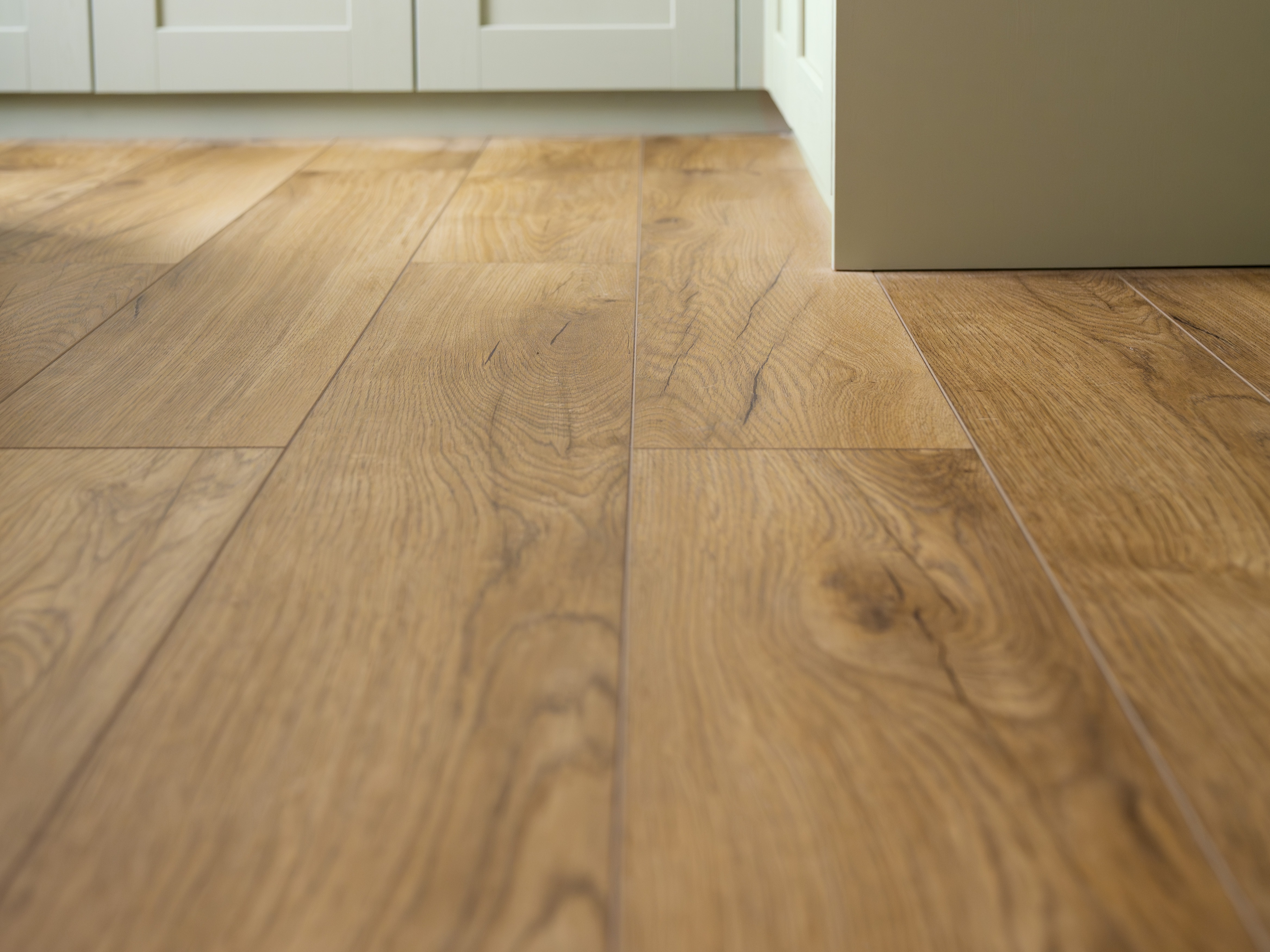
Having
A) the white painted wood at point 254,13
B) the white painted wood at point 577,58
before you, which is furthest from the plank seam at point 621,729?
the white painted wood at point 254,13

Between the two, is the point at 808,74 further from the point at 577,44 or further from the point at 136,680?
the point at 136,680

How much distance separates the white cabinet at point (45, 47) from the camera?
2.15m

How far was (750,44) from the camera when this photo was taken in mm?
2197

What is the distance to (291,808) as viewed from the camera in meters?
0.50

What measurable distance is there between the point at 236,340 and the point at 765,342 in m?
0.48

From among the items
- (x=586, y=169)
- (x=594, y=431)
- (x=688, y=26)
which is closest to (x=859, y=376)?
(x=594, y=431)

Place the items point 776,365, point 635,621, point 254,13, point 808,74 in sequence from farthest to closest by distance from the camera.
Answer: point 254,13, point 808,74, point 776,365, point 635,621

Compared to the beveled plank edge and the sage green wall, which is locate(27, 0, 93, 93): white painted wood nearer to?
the sage green wall

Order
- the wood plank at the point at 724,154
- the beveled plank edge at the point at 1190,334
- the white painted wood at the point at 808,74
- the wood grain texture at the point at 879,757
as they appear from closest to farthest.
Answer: the wood grain texture at the point at 879,757
the beveled plank edge at the point at 1190,334
the white painted wood at the point at 808,74
the wood plank at the point at 724,154

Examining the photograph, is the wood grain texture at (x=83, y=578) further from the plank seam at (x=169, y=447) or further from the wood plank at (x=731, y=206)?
the wood plank at (x=731, y=206)

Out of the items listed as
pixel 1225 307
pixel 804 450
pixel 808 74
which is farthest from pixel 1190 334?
pixel 808 74

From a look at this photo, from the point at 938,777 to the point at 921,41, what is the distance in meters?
1.00

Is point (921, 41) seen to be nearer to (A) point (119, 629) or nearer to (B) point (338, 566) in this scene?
(B) point (338, 566)

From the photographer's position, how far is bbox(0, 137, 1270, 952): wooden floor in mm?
462
